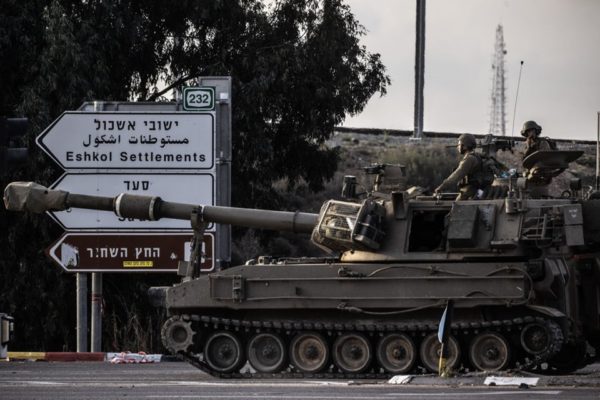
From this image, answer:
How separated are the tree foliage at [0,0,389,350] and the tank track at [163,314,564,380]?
8624mm

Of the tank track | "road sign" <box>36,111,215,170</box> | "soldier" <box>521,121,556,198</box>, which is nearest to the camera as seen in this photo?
the tank track

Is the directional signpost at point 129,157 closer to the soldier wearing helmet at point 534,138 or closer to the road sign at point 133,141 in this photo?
the road sign at point 133,141

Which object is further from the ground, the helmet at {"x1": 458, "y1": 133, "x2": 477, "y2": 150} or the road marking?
the helmet at {"x1": 458, "y1": 133, "x2": 477, "y2": 150}

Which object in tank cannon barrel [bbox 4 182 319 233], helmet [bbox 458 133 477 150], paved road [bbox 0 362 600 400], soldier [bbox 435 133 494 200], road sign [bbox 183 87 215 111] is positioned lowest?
paved road [bbox 0 362 600 400]

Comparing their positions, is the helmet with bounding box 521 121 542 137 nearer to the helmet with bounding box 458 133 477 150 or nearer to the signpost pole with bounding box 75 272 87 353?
the helmet with bounding box 458 133 477 150

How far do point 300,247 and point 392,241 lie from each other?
22.8 metres

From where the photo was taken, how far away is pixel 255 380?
802 inches

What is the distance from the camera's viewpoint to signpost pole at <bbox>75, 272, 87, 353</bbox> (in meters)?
27.2

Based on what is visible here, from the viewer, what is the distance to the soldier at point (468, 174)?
21.7m

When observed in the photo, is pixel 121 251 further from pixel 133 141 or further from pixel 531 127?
pixel 531 127

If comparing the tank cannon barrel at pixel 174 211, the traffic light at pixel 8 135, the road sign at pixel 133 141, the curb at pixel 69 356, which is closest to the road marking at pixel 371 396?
the traffic light at pixel 8 135

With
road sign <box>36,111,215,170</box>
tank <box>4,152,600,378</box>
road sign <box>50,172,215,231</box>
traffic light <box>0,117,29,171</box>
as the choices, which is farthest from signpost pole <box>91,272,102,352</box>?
traffic light <box>0,117,29,171</box>

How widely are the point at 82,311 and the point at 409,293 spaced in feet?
27.2

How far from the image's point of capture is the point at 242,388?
18078 millimetres
